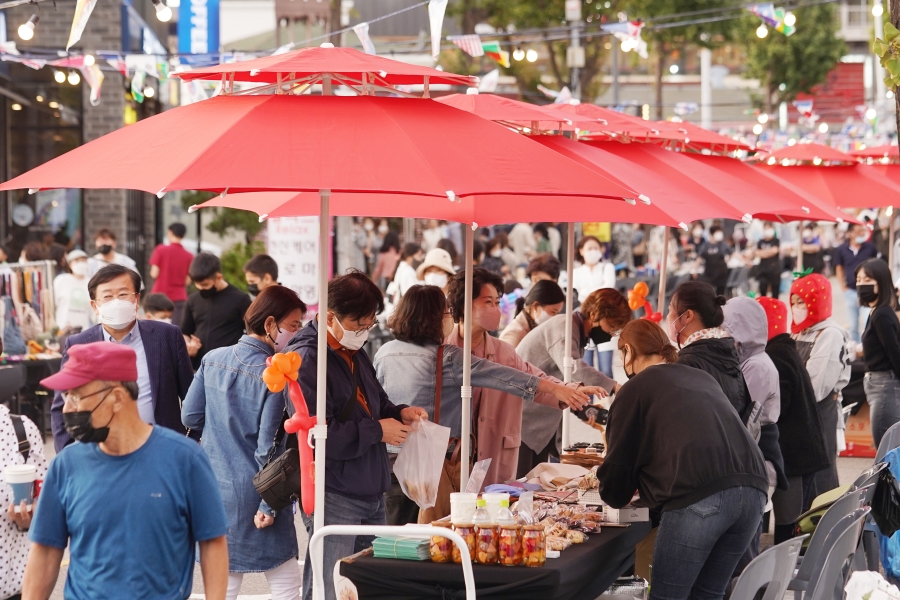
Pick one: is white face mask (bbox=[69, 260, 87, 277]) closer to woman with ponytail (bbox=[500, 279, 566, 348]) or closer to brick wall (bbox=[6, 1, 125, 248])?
woman with ponytail (bbox=[500, 279, 566, 348])

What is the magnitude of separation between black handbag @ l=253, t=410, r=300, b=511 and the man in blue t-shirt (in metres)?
1.55

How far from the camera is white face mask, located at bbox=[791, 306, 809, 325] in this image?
27.9ft

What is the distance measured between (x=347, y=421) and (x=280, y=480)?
0.41 meters

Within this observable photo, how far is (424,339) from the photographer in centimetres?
616

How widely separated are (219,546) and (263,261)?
622cm

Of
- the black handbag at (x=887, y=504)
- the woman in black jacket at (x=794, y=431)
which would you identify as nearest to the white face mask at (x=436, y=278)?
the woman in black jacket at (x=794, y=431)

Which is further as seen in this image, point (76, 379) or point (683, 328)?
point (683, 328)

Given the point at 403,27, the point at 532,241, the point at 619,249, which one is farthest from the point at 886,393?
the point at 403,27

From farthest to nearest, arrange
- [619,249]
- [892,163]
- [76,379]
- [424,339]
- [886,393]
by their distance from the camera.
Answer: [619,249] → [892,163] → [886,393] → [424,339] → [76,379]

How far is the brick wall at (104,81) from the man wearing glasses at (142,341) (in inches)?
603

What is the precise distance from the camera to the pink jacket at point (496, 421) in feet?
22.5

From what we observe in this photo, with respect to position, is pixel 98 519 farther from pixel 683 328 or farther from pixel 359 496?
pixel 683 328

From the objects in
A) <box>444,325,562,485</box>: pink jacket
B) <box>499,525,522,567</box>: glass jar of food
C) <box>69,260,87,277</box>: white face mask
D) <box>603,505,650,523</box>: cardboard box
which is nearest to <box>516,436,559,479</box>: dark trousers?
<box>444,325,562,485</box>: pink jacket

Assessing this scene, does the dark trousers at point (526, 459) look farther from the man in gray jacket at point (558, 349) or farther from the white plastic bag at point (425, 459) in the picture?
the white plastic bag at point (425, 459)
